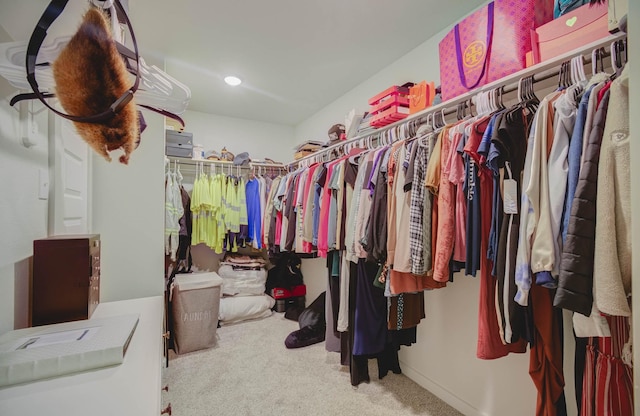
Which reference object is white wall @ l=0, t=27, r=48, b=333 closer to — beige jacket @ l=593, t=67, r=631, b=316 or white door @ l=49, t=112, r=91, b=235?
white door @ l=49, t=112, r=91, b=235

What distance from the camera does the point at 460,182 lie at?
1152 millimetres

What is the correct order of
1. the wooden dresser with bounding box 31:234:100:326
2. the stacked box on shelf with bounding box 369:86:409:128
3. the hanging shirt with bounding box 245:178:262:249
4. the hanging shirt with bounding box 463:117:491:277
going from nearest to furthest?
the wooden dresser with bounding box 31:234:100:326 → the hanging shirt with bounding box 463:117:491:277 → the stacked box on shelf with bounding box 369:86:409:128 → the hanging shirt with bounding box 245:178:262:249

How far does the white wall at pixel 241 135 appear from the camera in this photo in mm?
3465

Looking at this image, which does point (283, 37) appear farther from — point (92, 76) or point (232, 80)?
point (92, 76)

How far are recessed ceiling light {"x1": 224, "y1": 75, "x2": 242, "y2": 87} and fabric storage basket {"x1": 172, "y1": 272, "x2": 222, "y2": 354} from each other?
6.19ft

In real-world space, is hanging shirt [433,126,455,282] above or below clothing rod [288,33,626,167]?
below

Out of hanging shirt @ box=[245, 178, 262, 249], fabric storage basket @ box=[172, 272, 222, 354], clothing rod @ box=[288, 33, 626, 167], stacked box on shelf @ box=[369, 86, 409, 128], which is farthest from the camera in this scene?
hanging shirt @ box=[245, 178, 262, 249]

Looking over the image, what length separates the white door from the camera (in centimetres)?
94

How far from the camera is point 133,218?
53.7 inches

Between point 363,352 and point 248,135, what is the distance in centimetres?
303

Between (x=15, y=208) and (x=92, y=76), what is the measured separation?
0.47 meters

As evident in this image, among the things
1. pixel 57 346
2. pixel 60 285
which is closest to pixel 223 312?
pixel 60 285

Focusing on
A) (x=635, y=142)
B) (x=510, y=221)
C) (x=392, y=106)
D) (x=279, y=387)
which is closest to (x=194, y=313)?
(x=279, y=387)

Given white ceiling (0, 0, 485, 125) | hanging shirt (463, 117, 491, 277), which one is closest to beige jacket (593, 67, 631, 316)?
hanging shirt (463, 117, 491, 277)
